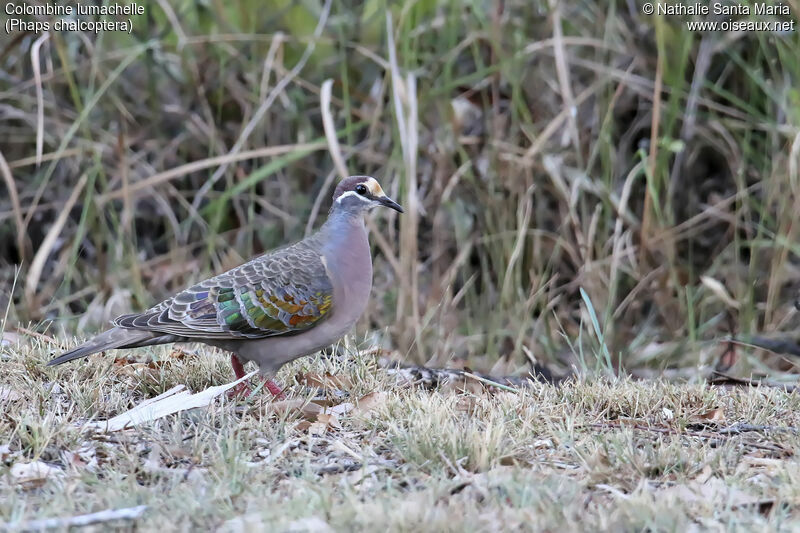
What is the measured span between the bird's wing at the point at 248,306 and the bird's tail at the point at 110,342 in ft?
0.15

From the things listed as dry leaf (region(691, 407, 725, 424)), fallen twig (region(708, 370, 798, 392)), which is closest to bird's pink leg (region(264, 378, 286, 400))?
dry leaf (region(691, 407, 725, 424))

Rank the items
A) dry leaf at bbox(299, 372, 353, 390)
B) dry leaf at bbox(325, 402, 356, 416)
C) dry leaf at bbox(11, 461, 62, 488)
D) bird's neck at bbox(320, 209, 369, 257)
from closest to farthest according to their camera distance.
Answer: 1. dry leaf at bbox(11, 461, 62, 488)
2. dry leaf at bbox(325, 402, 356, 416)
3. dry leaf at bbox(299, 372, 353, 390)
4. bird's neck at bbox(320, 209, 369, 257)

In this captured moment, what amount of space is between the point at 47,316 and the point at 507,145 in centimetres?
310

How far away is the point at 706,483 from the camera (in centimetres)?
324

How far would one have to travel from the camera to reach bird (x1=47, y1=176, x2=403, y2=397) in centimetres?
426

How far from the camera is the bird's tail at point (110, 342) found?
13.3ft

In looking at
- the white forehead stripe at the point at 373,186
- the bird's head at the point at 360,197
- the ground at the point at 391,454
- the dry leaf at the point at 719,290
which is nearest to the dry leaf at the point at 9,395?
the ground at the point at 391,454

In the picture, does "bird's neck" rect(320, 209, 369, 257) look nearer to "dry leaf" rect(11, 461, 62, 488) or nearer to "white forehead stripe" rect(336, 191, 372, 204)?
"white forehead stripe" rect(336, 191, 372, 204)

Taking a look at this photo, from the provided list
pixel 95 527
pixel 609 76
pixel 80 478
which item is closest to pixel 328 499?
pixel 95 527

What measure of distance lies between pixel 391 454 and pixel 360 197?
1.61 meters

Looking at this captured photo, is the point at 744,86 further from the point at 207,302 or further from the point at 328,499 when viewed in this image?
the point at 328,499

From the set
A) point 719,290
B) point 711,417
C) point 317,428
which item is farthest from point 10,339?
point 719,290

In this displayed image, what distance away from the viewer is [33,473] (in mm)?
3258

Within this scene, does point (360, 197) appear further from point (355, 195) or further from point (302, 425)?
point (302, 425)
